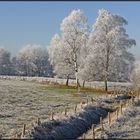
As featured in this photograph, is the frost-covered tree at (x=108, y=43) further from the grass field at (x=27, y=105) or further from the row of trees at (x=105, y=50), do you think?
the grass field at (x=27, y=105)

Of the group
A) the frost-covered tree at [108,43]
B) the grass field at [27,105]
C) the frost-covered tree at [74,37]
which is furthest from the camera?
the frost-covered tree at [74,37]

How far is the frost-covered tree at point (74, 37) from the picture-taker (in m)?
85.6

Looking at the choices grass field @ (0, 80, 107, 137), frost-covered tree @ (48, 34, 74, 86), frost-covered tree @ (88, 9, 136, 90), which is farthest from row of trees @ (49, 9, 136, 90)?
grass field @ (0, 80, 107, 137)

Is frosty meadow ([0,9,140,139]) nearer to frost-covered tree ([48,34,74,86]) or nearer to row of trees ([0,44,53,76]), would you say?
frost-covered tree ([48,34,74,86])

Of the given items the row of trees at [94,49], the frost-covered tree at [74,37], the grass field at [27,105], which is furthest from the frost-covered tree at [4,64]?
the grass field at [27,105]

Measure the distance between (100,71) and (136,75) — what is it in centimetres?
1573

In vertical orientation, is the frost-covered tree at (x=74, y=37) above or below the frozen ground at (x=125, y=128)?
above

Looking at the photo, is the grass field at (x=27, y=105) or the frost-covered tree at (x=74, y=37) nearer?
the grass field at (x=27, y=105)

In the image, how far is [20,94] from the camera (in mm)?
66438

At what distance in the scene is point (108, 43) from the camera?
259ft

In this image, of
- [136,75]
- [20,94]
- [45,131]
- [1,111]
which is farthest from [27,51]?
[45,131]

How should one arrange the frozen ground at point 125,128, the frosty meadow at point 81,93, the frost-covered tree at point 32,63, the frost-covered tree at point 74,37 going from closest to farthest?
the frozen ground at point 125,128, the frosty meadow at point 81,93, the frost-covered tree at point 74,37, the frost-covered tree at point 32,63

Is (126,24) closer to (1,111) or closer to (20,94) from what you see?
(20,94)

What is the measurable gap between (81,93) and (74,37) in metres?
16.7
